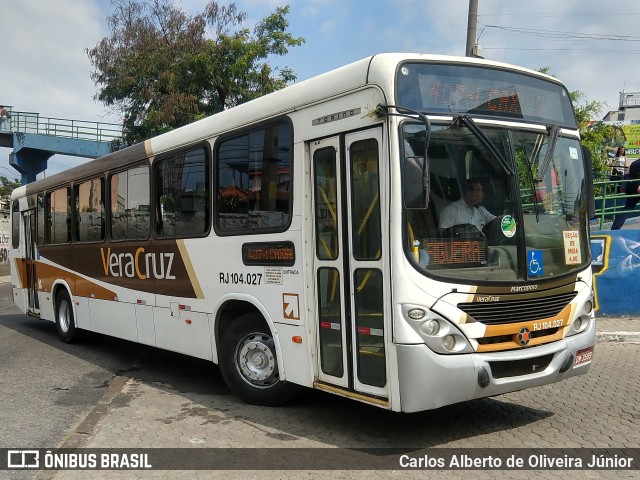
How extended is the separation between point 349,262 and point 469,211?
1064mm

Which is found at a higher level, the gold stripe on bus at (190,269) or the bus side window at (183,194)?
the bus side window at (183,194)

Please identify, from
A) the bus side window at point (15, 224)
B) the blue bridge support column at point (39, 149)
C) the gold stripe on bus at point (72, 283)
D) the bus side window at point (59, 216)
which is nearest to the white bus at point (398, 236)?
the gold stripe on bus at point (72, 283)

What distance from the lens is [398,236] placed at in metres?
4.71

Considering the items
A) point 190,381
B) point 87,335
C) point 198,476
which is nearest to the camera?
point 198,476

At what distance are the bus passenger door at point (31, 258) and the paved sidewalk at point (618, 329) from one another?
417 inches

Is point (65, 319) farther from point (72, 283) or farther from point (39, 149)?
point (39, 149)

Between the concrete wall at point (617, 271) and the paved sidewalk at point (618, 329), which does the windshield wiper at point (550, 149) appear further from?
the concrete wall at point (617, 271)

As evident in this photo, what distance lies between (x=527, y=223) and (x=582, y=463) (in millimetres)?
1909

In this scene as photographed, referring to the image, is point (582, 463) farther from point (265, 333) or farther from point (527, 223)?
point (265, 333)

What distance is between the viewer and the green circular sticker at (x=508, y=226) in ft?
16.4

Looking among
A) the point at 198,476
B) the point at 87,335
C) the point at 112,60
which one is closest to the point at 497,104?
the point at 198,476

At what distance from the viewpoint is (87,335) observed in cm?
1105

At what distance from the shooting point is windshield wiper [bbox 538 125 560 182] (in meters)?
5.27

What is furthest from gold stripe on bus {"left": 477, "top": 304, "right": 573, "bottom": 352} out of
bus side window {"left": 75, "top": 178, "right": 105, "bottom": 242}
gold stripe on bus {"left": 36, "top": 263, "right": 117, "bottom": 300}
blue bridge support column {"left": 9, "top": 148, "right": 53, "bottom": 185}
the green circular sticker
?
blue bridge support column {"left": 9, "top": 148, "right": 53, "bottom": 185}
